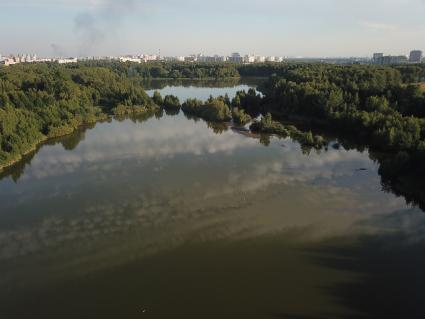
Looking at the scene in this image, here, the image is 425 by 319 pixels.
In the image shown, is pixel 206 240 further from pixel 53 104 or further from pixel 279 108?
pixel 279 108

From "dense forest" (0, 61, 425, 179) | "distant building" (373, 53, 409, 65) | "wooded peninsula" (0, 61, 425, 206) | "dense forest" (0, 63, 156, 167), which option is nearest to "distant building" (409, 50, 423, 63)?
"distant building" (373, 53, 409, 65)

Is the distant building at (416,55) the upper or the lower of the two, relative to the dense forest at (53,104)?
upper

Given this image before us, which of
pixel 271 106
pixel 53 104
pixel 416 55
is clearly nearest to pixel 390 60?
pixel 416 55

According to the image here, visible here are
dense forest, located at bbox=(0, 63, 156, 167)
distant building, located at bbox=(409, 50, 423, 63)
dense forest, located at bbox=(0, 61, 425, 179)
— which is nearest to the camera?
dense forest, located at bbox=(0, 61, 425, 179)

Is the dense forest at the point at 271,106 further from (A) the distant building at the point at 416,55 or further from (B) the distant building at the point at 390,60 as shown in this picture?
(A) the distant building at the point at 416,55

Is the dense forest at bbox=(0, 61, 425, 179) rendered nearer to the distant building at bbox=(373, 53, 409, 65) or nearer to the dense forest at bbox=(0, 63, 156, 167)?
the dense forest at bbox=(0, 63, 156, 167)

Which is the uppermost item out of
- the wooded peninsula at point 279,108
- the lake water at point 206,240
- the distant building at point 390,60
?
Answer: the distant building at point 390,60

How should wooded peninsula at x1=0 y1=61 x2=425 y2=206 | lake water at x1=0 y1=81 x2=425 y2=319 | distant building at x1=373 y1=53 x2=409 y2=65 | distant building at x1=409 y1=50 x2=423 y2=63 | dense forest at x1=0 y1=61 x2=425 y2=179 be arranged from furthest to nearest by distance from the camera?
distant building at x1=409 y1=50 x2=423 y2=63 < distant building at x1=373 y1=53 x2=409 y2=65 < dense forest at x1=0 y1=61 x2=425 y2=179 < wooded peninsula at x1=0 y1=61 x2=425 y2=206 < lake water at x1=0 y1=81 x2=425 y2=319

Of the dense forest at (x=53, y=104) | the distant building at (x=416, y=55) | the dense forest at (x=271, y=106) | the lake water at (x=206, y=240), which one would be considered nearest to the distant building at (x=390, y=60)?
the distant building at (x=416, y=55)

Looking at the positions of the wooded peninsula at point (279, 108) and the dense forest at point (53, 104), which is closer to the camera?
→ the wooded peninsula at point (279, 108)
